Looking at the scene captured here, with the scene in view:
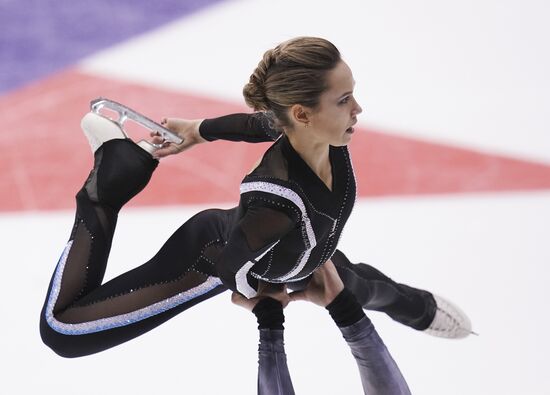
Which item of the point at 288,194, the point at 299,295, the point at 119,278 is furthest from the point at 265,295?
the point at 119,278

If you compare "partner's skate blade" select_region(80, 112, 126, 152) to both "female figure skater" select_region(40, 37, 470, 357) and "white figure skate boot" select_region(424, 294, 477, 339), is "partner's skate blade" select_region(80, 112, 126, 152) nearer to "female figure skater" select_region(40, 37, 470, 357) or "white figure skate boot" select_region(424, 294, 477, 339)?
"female figure skater" select_region(40, 37, 470, 357)

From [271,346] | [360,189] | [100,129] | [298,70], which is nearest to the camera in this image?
[298,70]

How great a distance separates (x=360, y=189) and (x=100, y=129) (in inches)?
54.4

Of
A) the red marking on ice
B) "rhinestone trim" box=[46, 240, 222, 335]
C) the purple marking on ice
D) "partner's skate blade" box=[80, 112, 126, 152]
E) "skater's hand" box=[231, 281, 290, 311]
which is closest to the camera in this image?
"skater's hand" box=[231, 281, 290, 311]

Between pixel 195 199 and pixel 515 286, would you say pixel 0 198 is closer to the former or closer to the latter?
pixel 195 199

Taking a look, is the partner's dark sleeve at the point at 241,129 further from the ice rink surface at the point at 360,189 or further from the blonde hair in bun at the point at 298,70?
the ice rink surface at the point at 360,189

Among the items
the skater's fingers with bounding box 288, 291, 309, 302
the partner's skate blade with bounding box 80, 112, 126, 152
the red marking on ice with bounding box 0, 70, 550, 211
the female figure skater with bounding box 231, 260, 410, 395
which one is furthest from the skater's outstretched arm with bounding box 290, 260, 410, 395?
the red marking on ice with bounding box 0, 70, 550, 211

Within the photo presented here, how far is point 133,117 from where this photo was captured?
98.7 inches

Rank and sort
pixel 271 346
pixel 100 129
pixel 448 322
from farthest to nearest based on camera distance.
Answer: pixel 448 322 → pixel 100 129 → pixel 271 346

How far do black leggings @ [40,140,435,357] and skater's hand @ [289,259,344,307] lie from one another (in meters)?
0.04

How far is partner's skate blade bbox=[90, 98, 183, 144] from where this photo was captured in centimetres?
251

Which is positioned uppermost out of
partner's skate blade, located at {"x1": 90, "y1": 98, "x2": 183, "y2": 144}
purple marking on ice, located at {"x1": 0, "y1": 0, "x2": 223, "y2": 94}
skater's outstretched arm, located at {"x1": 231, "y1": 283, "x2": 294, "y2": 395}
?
purple marking on ice, located at {"x1": 0, "y1": 0, "x2": 223, "y2": 94}

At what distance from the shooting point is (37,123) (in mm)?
4008

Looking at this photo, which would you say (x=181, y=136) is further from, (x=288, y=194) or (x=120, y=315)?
(x=288, y=194)
